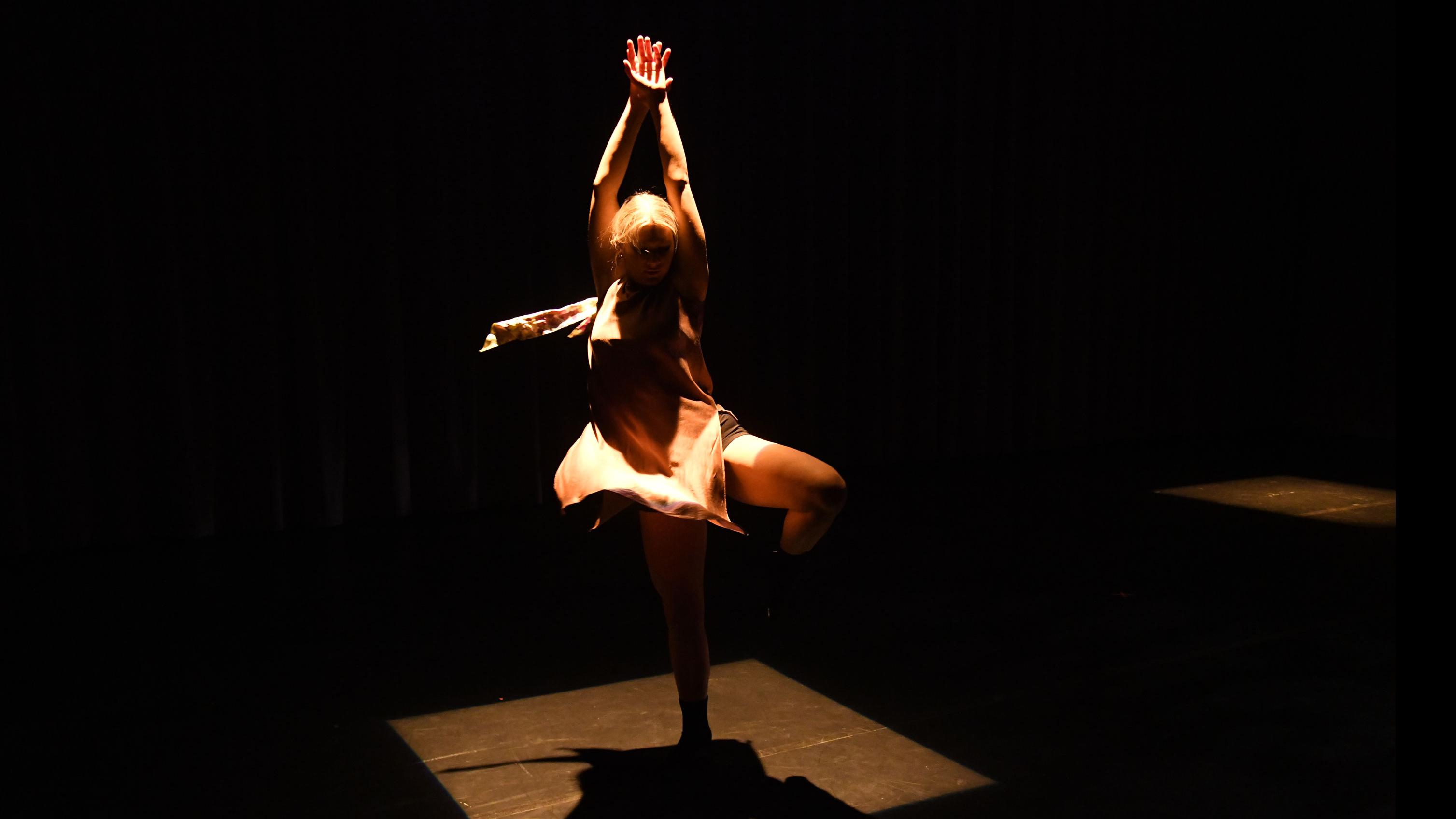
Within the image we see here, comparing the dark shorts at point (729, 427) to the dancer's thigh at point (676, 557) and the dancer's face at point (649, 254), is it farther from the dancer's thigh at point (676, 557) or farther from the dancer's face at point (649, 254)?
the dancer's face at point (649, 254)

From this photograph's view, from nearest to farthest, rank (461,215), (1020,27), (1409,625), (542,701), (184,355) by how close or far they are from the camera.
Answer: (1409,625)
(542,701)
(184,355)
(461,215)
(1020,27)

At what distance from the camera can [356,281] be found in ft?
17.1

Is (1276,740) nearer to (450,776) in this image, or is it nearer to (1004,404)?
(450,776)

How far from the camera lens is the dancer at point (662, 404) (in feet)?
7.58

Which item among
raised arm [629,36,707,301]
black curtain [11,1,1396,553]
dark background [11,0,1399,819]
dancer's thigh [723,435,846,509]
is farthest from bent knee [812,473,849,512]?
black curtain [11,1,1396,553]

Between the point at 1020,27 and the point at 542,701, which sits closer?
the point at 542,701

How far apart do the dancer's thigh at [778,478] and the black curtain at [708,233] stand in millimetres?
3271

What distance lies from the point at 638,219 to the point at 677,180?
0.12 m

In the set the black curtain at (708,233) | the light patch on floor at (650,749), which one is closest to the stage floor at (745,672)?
the light patch on floor at (650,749)

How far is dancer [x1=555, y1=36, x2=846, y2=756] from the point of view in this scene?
2311mm

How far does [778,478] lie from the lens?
2.31 m

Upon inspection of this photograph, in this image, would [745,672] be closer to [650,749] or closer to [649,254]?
[650,749]

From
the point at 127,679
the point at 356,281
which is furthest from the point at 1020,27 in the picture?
the point at 127,679

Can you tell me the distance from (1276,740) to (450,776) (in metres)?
1.85
